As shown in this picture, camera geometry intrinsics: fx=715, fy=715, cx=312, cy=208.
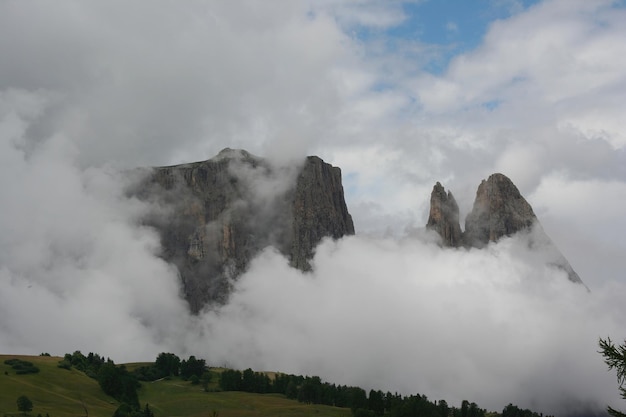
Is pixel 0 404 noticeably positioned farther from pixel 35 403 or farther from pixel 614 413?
pixel 614 413

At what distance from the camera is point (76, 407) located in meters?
199

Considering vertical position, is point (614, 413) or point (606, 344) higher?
point (606, 344)

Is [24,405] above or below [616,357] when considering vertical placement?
below

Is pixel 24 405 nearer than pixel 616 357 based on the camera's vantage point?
No

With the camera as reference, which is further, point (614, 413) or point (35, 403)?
point (35, 403)

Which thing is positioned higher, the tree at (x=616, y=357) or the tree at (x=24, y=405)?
the tree at (x=616, y=357)

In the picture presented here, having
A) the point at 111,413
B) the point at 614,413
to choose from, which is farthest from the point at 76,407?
the point at 614,413

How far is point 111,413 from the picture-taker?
655ft

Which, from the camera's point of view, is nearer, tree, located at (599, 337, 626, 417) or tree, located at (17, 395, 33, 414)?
tree, located at (599, 337, 626, 417)

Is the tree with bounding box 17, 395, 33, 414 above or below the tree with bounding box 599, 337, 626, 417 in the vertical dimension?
below

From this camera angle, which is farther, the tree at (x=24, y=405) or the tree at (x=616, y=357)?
the tree at (x=24, y=405)

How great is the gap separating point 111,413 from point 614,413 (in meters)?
184

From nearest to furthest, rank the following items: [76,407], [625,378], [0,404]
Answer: [625,378]
[0,404]
[76,407]

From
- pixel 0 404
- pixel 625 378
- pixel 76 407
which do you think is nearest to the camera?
pixel 625 378
